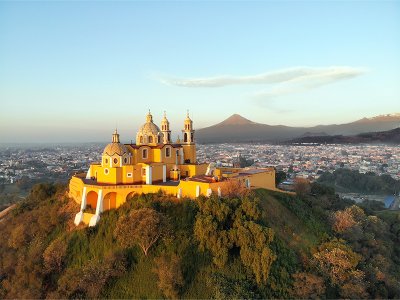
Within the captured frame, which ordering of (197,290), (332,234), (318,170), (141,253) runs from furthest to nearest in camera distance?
(318,170), (332,234), (141,253), (197,290)

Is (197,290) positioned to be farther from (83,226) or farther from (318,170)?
(318,170)

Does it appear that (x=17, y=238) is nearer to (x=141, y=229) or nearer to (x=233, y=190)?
(x=141, y=229)

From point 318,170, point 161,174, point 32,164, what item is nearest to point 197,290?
point 161,174

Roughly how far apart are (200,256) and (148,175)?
259 inches

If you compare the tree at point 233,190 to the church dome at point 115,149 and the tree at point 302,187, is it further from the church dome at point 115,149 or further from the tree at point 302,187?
the church dome at point 115,149

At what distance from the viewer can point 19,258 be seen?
62.7ft

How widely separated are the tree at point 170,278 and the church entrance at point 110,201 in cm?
609

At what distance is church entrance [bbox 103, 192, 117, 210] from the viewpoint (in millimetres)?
20734

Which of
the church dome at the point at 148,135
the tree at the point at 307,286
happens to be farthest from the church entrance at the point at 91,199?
the tree at the point at 307,286

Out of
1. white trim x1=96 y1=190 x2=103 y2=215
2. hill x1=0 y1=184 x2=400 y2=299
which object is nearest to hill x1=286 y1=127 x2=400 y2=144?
hill x1=0 y1=184 x2=400 y2=299

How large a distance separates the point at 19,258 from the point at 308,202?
16.9 metres

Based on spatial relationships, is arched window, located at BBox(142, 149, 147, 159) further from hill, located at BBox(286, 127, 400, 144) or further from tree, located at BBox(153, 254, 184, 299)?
hill, located at BBox(286, 127, 400, 144)

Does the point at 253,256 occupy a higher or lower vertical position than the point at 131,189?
lower

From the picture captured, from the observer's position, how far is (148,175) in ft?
70.4
